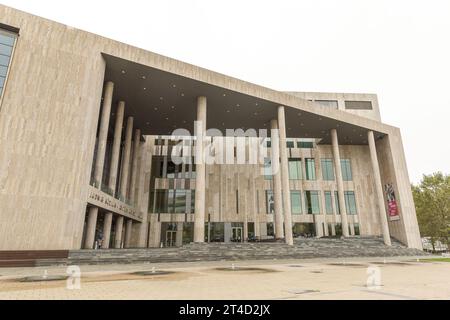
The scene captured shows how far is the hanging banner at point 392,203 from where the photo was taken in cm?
3740

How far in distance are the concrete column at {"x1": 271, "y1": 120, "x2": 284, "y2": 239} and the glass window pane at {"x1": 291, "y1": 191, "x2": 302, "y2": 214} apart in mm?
10936

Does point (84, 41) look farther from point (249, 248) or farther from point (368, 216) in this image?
point (368, 216)

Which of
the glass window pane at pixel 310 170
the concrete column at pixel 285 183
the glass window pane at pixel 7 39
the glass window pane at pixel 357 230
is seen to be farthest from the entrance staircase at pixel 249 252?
the glass window pane at pixel 7 39

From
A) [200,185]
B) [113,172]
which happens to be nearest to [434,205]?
[200,185]

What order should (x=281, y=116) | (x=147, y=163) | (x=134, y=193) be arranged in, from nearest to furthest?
(x=281, y=116)
(x=134, y=193)
(x=147, y=163)

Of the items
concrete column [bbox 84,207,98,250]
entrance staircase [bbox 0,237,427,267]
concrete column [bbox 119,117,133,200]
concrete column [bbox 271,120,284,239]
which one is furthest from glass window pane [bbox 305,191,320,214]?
concrete column [bbox 84,207,98,250]

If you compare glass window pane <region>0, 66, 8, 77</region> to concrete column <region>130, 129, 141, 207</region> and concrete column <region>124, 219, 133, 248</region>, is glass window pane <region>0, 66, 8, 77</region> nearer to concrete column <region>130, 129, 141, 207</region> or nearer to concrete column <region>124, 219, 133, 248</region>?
concrete column <region>130, 129, 141, 207</region>

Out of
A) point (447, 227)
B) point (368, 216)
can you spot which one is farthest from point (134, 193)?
point (447, 227)

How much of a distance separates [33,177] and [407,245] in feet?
135

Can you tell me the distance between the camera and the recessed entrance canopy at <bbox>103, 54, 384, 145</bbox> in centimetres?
2622

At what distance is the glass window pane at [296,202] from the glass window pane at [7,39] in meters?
37.1

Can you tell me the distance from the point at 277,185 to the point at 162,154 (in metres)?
19.4

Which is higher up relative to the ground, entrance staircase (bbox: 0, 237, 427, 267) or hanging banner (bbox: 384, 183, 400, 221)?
hanging banner (bbox: 384, 183, 400, 221)

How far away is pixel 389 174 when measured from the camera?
3909 centimetres
